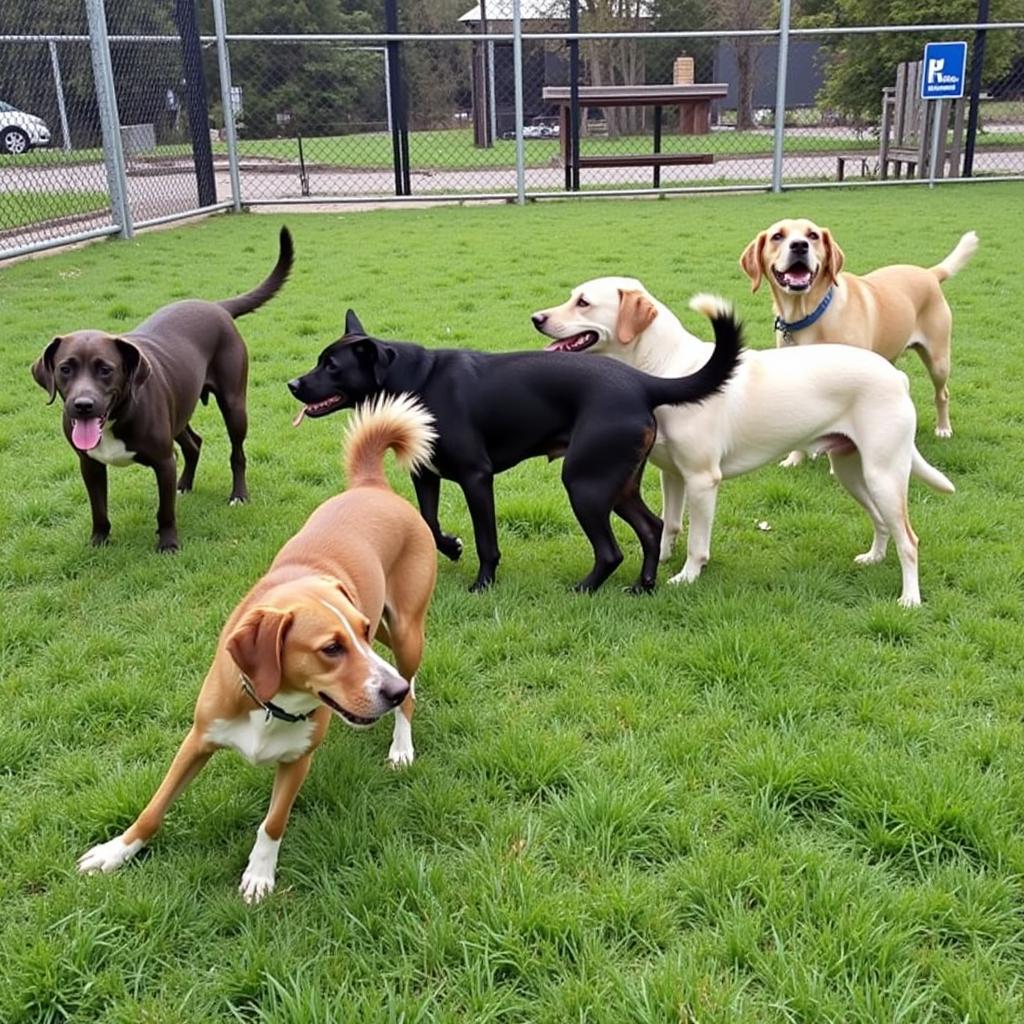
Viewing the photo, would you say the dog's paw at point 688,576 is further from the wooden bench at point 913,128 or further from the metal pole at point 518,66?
the wooden bench at point 913,128

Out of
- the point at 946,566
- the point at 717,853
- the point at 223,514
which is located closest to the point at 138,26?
the point at 223,514

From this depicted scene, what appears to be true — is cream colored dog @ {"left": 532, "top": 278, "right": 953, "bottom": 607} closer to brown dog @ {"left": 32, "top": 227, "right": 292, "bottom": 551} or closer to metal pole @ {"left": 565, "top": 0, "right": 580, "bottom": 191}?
brown dog @ {"left": 32, "top": 227, "right": 292, "bottom": 551}

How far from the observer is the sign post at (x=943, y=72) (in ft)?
53.8

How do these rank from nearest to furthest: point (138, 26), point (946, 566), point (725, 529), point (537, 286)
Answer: point (946, 566) < point (725, 529) < point (537, 286) < point (138, 26)

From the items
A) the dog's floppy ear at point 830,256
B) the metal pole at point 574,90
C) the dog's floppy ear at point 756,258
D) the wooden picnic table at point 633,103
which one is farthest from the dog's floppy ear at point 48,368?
the wooden picnic table at point 633,103

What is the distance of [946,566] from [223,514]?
3.33m

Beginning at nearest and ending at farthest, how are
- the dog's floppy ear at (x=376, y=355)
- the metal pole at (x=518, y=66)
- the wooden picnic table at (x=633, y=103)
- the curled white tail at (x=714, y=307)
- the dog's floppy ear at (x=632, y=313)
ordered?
the curled white tail at (x=714, y=307) → the dog's floppy ear at (x=376, y=355) → the dog's floppy ear at (x=632, y=313) → the metal pole at (x=518, y=66) → the wooden picnic table at (x=633, y=103)

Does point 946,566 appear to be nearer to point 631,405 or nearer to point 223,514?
point 631,405

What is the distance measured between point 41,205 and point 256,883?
Answer: 1178 centimetres

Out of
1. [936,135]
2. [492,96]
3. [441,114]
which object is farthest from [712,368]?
[441,114]

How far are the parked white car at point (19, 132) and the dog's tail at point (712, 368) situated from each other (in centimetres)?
1106

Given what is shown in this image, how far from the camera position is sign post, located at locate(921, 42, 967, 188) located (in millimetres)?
16406

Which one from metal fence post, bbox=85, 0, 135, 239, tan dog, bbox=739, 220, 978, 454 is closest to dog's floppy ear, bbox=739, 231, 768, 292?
tan dog, bbox=739, 220, 978, 454

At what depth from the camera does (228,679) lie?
2.32 meters
